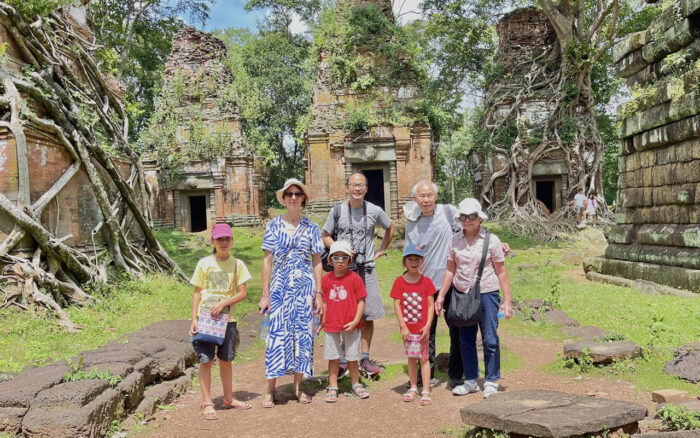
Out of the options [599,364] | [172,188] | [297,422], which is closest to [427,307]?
[297,422]

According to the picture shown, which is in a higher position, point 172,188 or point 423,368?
point 172,188

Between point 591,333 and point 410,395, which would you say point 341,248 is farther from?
point 591,333

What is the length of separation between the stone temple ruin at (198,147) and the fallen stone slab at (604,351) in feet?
49.3

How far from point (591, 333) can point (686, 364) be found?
129 centimetres

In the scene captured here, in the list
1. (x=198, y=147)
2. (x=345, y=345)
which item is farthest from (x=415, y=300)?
(x=198, y=147)

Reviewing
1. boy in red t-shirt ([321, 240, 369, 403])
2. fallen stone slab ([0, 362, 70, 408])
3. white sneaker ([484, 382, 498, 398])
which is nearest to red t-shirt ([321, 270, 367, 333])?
boy in red t-shirt ([321, 240, 369, 403])

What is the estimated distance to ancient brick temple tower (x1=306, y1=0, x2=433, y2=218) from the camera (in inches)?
632

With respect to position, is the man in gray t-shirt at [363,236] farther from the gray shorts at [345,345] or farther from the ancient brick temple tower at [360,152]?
the ancient brick temple tower at [360,152]

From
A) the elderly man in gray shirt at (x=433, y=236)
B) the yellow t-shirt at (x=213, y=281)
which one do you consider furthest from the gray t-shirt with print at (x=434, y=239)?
the yellow t-shirt at (x=213, y=281)

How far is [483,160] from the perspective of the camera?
20609mm

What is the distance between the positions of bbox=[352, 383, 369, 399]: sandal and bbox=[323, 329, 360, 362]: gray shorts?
21cm

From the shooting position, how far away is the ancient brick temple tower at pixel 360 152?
1606 centimetres

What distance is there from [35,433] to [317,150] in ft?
45.0

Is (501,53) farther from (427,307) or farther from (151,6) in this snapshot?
(427,307)
